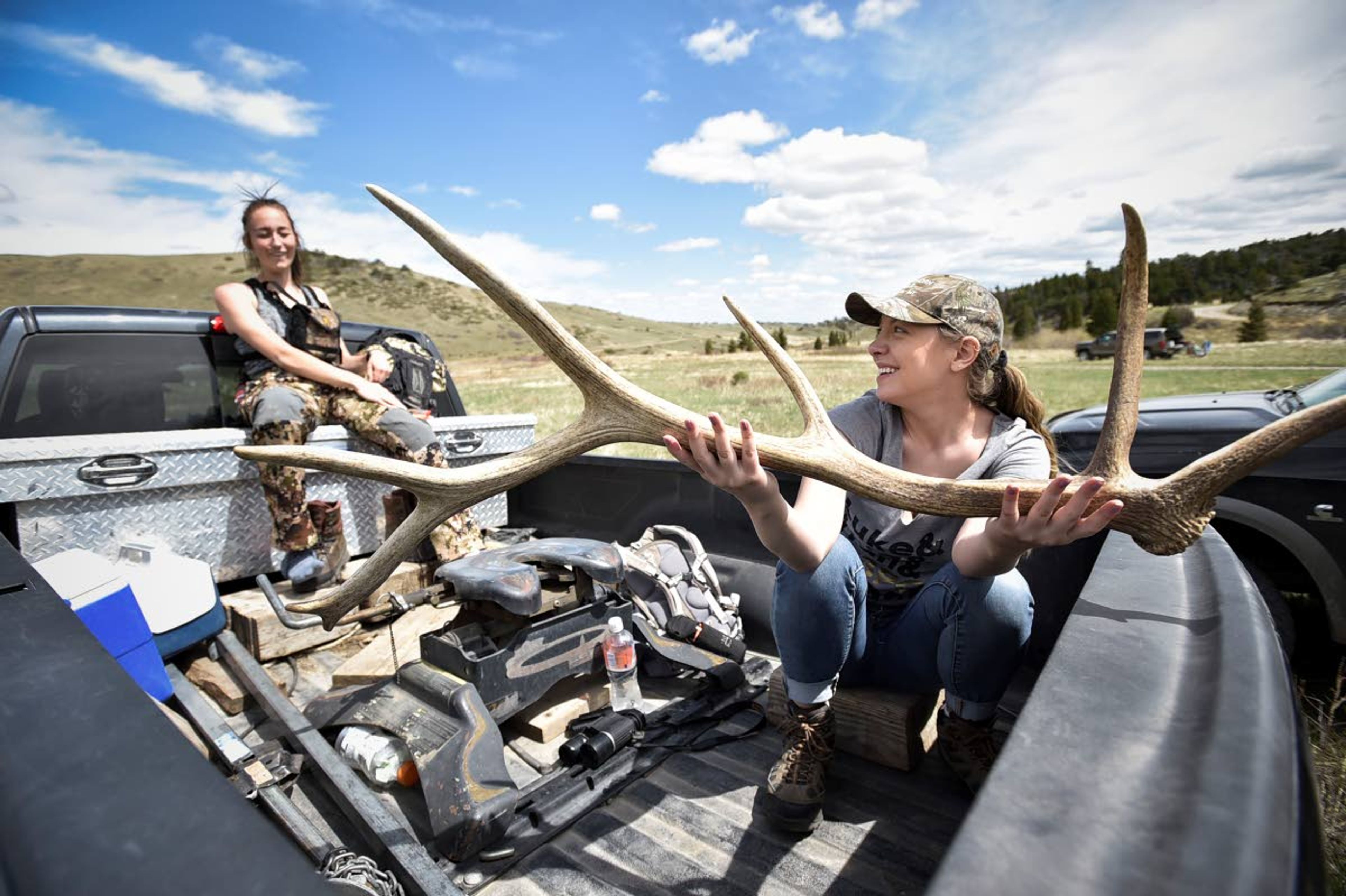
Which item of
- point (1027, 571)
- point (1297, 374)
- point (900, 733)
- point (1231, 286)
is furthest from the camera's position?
point (1231, 286)

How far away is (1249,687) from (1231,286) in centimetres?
3772

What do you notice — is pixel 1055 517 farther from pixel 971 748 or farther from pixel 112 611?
pixel 112 611

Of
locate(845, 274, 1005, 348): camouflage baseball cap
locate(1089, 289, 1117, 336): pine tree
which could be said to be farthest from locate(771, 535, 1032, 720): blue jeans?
locate(1089, 289, 1117, 336): pine tree

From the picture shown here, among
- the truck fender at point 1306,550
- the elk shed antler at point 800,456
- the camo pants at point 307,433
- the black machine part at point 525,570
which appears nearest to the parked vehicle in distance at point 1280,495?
the truck fender at point 1306,550

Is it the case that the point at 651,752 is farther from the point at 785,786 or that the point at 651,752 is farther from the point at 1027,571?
the point at 1027,571

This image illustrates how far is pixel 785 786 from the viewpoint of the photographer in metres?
2.05

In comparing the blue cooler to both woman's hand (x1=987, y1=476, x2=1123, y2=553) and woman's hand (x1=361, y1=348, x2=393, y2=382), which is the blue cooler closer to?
woman's hand (x1=361, y1=348, x2=393, y2=382)

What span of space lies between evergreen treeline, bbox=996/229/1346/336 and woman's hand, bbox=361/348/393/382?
3.05 meters

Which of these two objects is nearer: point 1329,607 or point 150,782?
point 150,782

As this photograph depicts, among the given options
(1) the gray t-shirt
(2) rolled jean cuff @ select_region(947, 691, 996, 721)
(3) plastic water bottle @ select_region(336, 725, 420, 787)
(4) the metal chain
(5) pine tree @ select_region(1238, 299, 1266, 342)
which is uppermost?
(5) pine tree @ select_region(1238, 299, 1266, 342)

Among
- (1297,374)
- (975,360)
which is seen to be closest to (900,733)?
(975,360)

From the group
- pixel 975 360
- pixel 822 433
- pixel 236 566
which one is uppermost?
pixel 975 360

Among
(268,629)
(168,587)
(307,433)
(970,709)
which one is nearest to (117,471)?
(168,587)

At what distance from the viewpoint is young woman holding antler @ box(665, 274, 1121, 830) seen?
6.30 feet
